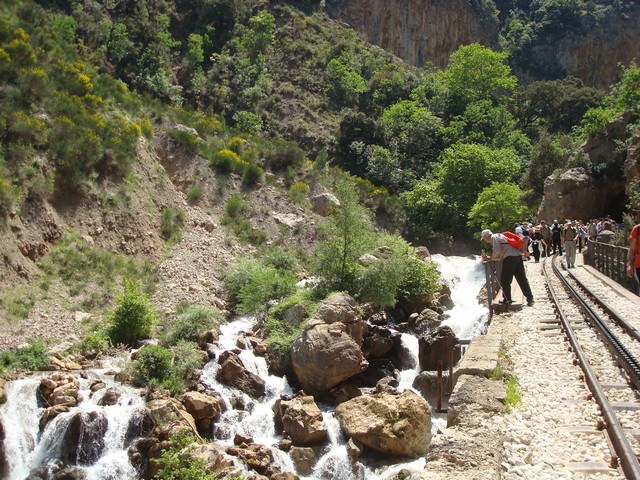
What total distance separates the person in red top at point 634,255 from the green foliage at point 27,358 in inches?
515

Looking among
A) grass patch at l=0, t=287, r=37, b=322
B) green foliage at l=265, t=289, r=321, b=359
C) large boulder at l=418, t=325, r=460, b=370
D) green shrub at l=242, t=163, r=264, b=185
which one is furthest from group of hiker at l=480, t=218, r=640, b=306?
green shrub at l=242, t=163, r=264, b=185

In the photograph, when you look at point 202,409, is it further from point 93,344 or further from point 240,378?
point 93,344

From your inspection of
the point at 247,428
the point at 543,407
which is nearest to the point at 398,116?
the point at 247,428

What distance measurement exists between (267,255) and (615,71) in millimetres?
57613

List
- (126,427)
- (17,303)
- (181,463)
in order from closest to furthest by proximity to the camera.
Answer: (181,463) → (126,427) → (17,303)

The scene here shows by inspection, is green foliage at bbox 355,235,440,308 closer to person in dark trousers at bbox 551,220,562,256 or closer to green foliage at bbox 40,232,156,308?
person in dark trousers at bbox 551,220,562,256

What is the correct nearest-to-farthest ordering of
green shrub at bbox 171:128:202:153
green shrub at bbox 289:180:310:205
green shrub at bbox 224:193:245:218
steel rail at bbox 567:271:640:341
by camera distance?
steel rail at bbox 567:271:640:341
green shrub at bbox 224:193:245:218
green shrub at bbox 171:128:202:153
green shrub at bbox 289:180:310:205

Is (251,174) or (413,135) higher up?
(413,135)

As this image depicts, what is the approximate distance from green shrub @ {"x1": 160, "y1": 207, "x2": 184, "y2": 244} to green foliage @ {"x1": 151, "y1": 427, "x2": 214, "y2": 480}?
1445cm

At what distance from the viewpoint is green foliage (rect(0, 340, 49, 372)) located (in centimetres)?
1431

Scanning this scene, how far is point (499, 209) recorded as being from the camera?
34594mm

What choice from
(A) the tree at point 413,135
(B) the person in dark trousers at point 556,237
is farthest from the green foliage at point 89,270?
(A) the tree at point 413,135

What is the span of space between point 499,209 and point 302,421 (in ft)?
79.9

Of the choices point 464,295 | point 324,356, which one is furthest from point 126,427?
point 464,295
